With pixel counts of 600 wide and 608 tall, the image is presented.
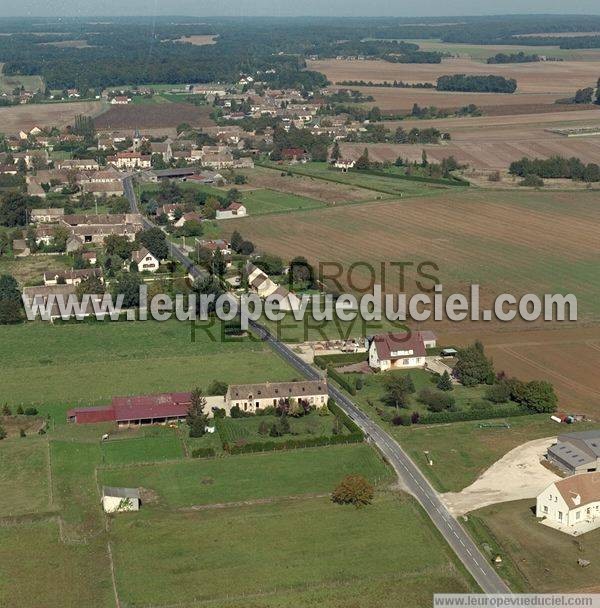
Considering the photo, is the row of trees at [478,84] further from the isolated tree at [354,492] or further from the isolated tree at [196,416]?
the isolated tree at [354,492]

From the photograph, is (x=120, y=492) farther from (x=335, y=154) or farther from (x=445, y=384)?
(x=335, y=154)

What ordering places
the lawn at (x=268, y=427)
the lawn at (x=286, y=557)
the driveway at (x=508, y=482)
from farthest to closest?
the lawn at (x=268, y=427) → the driveway at (x=508, y=482) → the lawn at (x=286, y=557)

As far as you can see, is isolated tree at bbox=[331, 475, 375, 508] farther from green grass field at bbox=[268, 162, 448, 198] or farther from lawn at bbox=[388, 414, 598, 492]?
green grass field at bbox=[268, 162, 448, 198]

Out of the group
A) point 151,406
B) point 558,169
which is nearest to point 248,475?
point 151,406

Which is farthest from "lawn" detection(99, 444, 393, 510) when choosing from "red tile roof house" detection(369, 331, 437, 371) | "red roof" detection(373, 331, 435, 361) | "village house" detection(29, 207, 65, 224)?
"village house" detection(29, 207, 65, 224)

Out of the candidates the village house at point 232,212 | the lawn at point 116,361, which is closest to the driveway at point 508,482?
the lawn at point 116,361

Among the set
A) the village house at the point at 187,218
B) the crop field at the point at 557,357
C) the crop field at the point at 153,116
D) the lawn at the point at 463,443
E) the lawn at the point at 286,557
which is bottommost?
the crop field at the point at 153,116

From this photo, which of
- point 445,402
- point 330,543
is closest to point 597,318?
point 445,402
